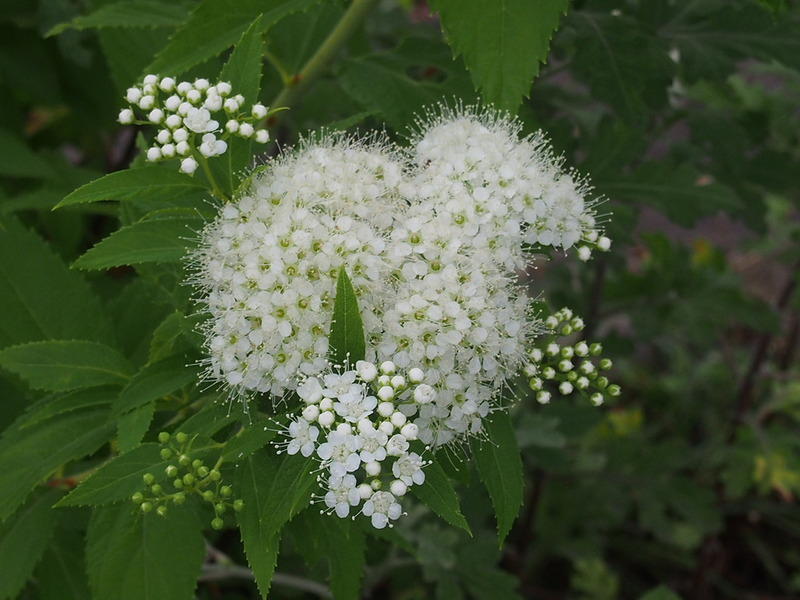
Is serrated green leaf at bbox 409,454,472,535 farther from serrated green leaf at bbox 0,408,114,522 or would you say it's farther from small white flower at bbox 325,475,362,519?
serrated green leaf at bbox 0,408,114,522

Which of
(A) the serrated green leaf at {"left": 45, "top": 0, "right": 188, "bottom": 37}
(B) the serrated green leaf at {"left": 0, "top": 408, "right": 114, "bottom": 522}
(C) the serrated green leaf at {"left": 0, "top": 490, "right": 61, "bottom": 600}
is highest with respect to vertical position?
(A) the serrated green leaf at {"left": 45, "top": 0, "right": 188, "bottom": 37}

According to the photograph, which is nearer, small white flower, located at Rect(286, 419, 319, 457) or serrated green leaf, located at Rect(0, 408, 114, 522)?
small white flower, located at Rect(286, 419, 319, 457)

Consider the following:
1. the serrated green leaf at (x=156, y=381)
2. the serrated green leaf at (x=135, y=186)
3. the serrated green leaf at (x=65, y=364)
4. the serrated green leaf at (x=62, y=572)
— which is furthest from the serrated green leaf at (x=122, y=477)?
the serrated green leaf at (x=62, y=572)

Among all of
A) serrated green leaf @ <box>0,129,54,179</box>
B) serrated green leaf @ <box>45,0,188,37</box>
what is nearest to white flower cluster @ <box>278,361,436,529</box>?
serrated green leaf @ <box>45,0,188,37</box>

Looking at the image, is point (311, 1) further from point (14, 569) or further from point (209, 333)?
point (14, 569)

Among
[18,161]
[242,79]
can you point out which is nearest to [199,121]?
[242,79]

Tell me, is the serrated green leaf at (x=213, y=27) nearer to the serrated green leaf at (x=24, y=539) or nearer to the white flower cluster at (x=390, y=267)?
the white flower cluster at (x=390, y=267)
